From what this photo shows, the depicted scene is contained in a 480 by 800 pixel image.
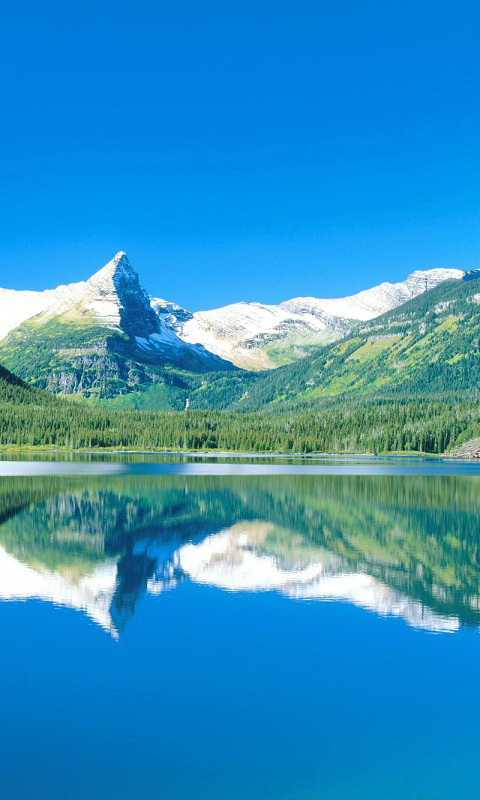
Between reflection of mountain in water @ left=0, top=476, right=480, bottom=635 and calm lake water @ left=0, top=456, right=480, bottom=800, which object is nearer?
calm lake water @ left=0, top=456, right=480, bottom=800

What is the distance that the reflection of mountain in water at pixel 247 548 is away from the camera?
142ft

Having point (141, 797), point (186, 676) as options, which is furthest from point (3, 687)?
point (141, 797)

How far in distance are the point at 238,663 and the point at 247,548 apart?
2613 centimetres

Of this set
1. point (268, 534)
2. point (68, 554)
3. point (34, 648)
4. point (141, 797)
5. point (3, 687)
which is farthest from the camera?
point (268, 534)

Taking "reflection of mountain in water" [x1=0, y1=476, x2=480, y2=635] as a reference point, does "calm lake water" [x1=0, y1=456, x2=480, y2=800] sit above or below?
below

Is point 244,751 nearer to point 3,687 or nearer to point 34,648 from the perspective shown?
point 3,687

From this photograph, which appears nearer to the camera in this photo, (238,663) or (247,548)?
(238,663)

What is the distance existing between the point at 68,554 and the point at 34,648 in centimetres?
2151

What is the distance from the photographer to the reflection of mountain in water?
142 feet

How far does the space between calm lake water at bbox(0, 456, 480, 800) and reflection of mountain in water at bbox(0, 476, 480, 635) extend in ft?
0.88

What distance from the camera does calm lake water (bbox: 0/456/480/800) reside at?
73.0 feet

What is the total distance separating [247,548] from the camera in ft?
191

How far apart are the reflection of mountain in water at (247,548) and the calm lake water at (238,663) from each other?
0.88 feet

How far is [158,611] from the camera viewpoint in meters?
40.2
